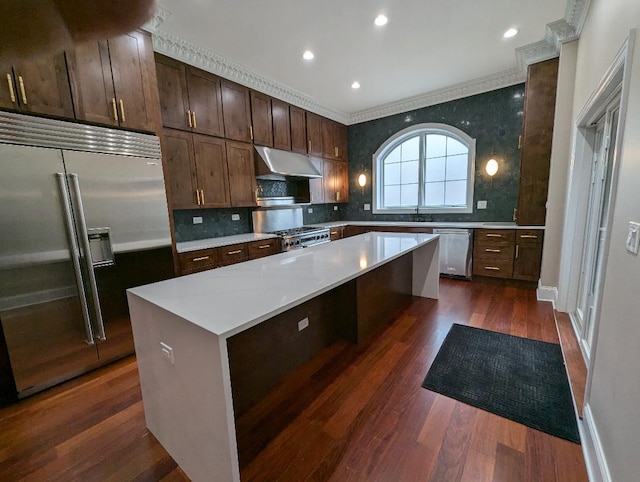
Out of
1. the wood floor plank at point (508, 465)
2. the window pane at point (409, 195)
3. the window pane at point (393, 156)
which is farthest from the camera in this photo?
the window pane at point (393, 156)

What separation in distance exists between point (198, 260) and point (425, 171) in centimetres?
410

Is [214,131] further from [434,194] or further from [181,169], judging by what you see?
[434,194]

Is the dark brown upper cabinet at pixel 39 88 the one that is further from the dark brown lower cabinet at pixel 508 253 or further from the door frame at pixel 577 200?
the dark brown lower cabinet at pixel 508 253

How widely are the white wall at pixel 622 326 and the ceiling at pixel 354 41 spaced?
1.44 metres

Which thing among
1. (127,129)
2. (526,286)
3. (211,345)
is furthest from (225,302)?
(526,286)

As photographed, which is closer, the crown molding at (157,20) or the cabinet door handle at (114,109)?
the cabinet door handle at (114,109)

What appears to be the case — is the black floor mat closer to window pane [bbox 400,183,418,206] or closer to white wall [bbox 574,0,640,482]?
white wall [bbox 574,0,640,482]

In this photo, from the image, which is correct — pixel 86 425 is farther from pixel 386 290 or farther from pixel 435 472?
pixel 386 290

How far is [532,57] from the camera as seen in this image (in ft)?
10.1

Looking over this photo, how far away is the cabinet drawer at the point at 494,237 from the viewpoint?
3631 millimetres

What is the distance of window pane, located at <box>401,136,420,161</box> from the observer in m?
4.93

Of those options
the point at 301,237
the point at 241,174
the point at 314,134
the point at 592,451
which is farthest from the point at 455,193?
the point at 592,451

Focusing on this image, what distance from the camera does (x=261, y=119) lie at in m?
3.78

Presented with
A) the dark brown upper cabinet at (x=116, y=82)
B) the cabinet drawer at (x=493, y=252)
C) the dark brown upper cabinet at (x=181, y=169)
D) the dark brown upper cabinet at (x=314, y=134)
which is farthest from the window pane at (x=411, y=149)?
the dark brown upper cabinet at (x=116, y=82)
